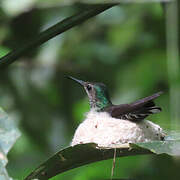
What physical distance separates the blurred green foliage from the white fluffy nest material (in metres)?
1.23

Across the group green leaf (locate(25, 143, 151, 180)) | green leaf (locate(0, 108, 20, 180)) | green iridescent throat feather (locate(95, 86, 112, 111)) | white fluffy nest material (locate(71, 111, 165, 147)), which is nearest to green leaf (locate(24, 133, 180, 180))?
green leaf (locate(25, 143, 151, 180))

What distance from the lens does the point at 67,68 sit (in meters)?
5.03

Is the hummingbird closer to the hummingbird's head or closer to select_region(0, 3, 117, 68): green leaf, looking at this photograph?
the hummingbird's head

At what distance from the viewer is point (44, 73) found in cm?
496

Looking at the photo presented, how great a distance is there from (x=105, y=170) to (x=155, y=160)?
0.56m

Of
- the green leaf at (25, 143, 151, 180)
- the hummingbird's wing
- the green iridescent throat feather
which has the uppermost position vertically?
the green leaf at (25, 143, 151, 180)

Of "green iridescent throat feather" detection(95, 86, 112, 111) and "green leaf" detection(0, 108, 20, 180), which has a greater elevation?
"green leaf" detection(0, 108, 20, 180)

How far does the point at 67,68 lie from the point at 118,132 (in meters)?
2.32

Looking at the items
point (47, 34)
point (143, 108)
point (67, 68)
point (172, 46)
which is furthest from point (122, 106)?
point (67, 68)

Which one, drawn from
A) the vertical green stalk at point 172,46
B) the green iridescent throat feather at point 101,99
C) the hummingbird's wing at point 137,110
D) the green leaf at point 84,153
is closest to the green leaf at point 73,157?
the green leaf at point 84,153

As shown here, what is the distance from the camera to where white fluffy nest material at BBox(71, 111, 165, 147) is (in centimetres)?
275

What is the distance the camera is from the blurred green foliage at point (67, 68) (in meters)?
4.54

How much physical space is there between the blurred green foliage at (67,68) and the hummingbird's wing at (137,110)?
1.24 m

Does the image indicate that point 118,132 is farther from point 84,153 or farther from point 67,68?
point 67,68
